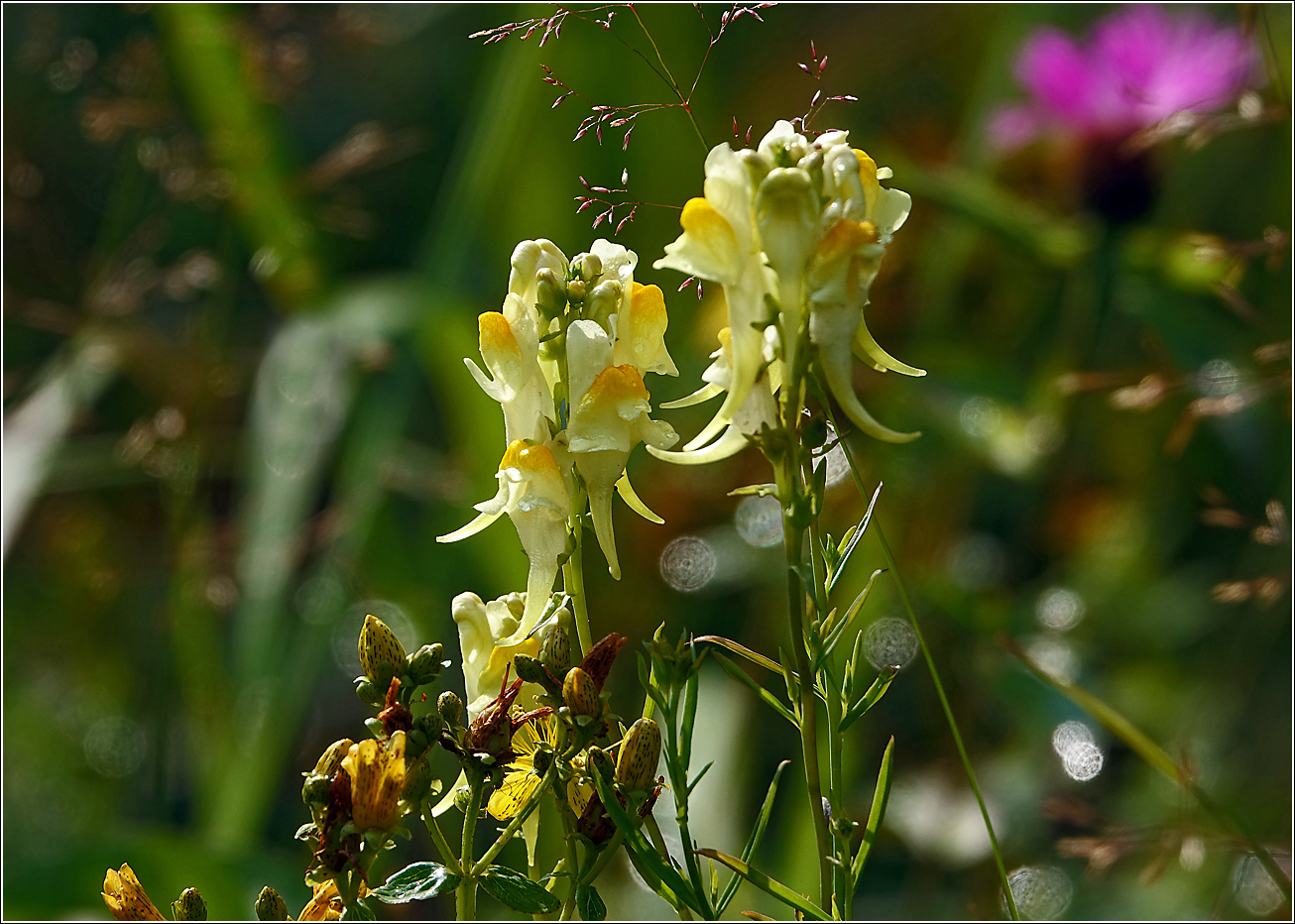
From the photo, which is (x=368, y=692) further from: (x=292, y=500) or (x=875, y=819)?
(x=292, y=500)

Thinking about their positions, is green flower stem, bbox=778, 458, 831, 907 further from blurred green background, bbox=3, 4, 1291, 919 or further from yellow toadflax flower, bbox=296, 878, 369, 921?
blurred green background, bbox=3, 4, 1291, 919

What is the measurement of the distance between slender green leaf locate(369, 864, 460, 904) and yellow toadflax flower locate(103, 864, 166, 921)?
2.5 inches

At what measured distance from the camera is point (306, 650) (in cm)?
104

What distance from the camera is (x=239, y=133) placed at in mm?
1090

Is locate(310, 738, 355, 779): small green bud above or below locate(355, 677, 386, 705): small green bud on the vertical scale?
below

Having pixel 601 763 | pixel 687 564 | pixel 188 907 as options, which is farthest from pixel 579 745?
pixel 687 564

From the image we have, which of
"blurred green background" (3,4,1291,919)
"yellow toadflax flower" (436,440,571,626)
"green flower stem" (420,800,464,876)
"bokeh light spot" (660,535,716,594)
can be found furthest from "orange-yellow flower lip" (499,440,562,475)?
"bokeh light spot" (660,535,716,594)

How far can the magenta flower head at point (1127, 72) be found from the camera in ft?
3.56

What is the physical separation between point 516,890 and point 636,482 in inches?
36.4

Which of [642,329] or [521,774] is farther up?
[642,329]

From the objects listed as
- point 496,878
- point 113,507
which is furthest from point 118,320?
point 496,878

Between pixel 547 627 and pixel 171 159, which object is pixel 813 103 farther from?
pixel 171 159

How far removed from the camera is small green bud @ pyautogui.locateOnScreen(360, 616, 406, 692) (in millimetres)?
329

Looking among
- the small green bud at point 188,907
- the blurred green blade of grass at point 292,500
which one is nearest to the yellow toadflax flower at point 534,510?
the small green bud at point 188,907
